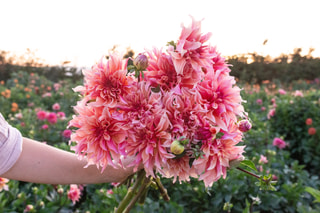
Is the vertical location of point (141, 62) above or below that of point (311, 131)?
above

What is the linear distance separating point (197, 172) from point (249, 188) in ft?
4.18

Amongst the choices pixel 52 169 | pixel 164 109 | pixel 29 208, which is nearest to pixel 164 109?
pixel 164 109

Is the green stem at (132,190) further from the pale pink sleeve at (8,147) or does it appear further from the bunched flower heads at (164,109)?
the pale pink sleeve at (8,147)

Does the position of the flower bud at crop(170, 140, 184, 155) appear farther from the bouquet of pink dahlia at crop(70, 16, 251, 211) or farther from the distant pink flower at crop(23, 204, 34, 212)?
the distant pink flower at crop(23, 204, 34, 212)

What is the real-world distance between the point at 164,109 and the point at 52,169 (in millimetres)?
540

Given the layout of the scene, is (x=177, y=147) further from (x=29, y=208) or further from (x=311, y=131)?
(x=311, y=131)

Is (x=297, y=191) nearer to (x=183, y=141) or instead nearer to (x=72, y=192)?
(x=72, y=192)

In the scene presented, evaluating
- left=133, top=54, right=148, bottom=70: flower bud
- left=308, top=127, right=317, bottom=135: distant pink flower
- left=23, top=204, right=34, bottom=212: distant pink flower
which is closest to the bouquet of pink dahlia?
left=133, top=54, right=148, bottom=70: flower bud

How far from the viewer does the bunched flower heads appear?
0.67 m

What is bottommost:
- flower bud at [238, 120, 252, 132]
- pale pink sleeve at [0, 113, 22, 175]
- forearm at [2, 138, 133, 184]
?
forearm at [2, 138, 133, 184]

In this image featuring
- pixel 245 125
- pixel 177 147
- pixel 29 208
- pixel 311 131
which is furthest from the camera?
pixel 311 131

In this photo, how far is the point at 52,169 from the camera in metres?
0.97

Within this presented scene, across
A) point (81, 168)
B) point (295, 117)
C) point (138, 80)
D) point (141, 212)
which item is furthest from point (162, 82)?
point (295, 117)

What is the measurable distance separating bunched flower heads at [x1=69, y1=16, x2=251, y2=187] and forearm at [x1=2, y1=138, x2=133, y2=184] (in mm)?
286
